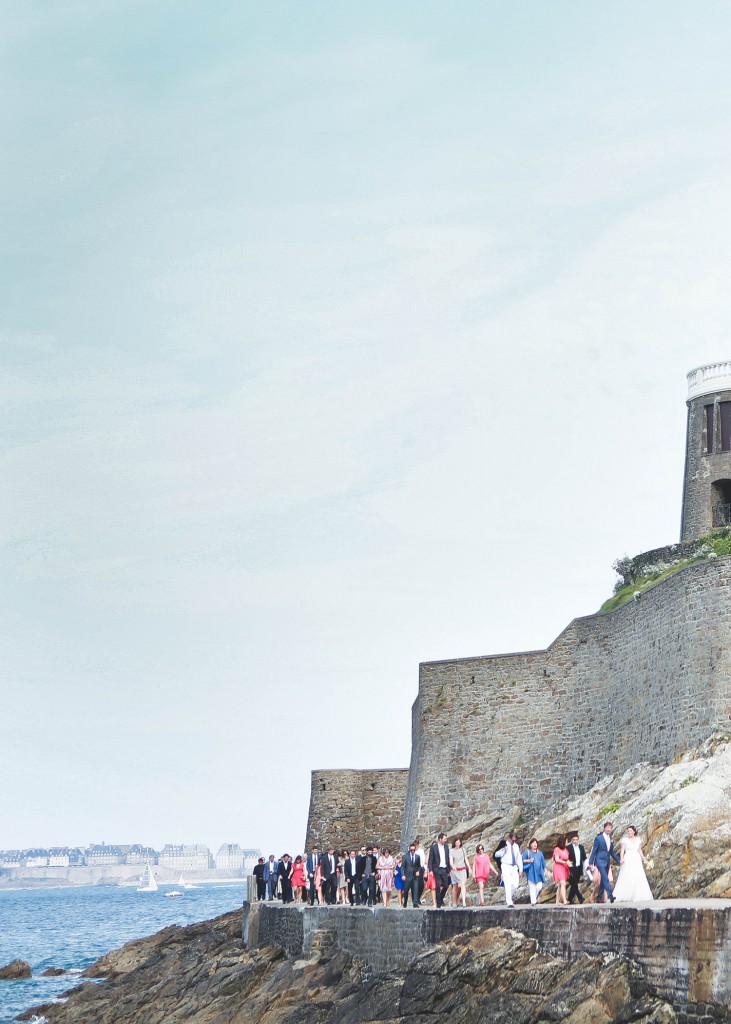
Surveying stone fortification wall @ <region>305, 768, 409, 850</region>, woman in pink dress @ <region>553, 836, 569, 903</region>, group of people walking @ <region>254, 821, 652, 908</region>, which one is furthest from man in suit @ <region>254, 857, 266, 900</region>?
woman in pink dress @ <region>553, 836, 569, 903</region>

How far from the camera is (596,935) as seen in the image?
20391mm

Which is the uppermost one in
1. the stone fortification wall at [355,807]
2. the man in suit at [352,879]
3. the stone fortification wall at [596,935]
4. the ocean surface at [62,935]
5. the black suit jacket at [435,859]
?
the stone fortification wall at [355,807]

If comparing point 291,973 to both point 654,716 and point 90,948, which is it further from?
point 90,948

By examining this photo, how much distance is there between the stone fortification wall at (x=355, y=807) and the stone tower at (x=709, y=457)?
12709 mm

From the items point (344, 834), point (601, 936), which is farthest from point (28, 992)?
point (601, 936)

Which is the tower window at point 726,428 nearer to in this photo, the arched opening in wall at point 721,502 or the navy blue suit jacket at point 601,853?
the arched opening in wall at point 721,502

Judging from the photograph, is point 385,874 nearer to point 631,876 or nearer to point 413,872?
point 413,872

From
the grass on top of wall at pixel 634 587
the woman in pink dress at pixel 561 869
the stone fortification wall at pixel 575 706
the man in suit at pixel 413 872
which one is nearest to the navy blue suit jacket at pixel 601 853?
the woman in pink dress at pixel 561 869

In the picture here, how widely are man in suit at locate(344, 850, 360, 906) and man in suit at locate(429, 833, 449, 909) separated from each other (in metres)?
3.47

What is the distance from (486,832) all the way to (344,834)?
36.1 ft

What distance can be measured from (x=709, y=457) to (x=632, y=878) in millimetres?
22966

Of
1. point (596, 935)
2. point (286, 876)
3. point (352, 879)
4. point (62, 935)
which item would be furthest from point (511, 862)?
point (62, 935)

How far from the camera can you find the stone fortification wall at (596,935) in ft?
59.6

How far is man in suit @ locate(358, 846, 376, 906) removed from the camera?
29.2m
